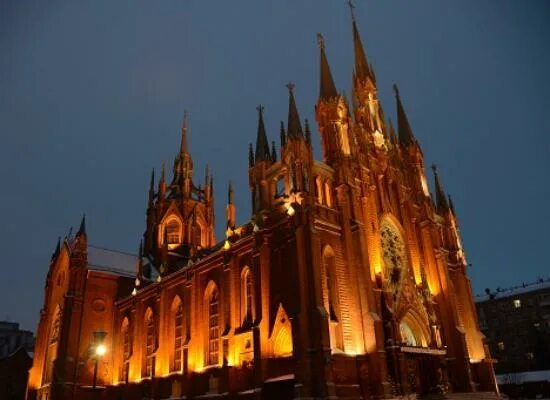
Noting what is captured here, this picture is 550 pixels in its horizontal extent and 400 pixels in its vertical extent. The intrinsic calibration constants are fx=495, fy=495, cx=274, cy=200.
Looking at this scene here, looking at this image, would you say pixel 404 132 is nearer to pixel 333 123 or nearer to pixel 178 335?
pixel 333 123

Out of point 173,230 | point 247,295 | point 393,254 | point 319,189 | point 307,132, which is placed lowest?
point 247,295

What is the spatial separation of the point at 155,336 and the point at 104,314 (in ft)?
34.2

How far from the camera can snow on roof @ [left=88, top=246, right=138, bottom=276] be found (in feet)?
190

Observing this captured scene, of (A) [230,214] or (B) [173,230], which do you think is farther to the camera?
(B) [173,230]

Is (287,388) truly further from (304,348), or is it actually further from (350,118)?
(350,118)

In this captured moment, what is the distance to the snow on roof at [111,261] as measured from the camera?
58031 mm

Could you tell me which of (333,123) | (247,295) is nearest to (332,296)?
(247,295)

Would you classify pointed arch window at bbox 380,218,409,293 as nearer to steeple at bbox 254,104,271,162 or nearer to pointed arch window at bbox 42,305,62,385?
steeple at bbox 254,104,271,162

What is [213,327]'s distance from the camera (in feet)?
135

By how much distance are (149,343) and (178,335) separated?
538cm

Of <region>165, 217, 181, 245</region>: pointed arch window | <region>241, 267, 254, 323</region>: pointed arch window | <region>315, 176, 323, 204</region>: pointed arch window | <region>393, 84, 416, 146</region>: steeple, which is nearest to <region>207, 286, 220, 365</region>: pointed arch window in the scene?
<region>241, 267, 254, 323</region>: pointed arch window

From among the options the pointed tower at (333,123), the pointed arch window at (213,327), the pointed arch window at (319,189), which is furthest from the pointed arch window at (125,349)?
the pointed tower at (333,123)

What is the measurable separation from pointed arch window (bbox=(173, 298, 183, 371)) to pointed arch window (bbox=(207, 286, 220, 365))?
4379 mm

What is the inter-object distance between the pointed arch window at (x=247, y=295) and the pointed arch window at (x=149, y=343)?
1398 cm
